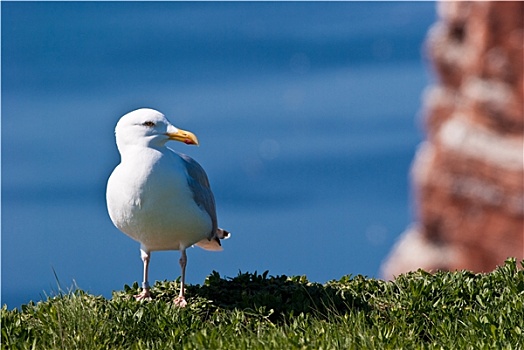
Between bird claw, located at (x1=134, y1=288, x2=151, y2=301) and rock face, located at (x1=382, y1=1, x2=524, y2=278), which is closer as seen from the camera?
bird claw, located at (x1=134, y1=288, x2=151, y2=301)

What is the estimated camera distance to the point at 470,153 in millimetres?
55594

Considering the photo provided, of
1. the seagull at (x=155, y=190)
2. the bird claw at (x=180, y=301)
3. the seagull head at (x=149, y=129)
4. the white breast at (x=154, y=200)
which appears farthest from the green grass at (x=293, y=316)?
the seagull head at (x=149, y=129)

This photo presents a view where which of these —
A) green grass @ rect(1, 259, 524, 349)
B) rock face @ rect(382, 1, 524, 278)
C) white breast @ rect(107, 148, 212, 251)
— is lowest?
A: green grass @ rect(1, 259, 524, 349)

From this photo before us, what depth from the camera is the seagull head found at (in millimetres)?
7895

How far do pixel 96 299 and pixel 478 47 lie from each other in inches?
1857

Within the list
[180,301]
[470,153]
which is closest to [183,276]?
[180,301]

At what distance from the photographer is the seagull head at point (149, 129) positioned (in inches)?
311

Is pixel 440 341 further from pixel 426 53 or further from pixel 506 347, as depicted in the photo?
pixel 426 53

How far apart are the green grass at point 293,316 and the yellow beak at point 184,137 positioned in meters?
1.27

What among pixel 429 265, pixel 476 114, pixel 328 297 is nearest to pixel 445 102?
pixel 476 114

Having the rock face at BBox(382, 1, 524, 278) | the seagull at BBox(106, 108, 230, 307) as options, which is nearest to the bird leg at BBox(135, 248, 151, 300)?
the seagull at BBox(106, 108, 230, 307)

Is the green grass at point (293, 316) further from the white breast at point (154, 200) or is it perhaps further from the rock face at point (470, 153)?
the rock face at point (470, 153)

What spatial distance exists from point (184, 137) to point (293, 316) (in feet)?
5.22

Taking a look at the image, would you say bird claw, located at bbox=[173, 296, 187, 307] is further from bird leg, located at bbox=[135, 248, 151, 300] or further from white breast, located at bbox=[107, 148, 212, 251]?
white breast, located at bbox=[107, 148, 212, 251]
